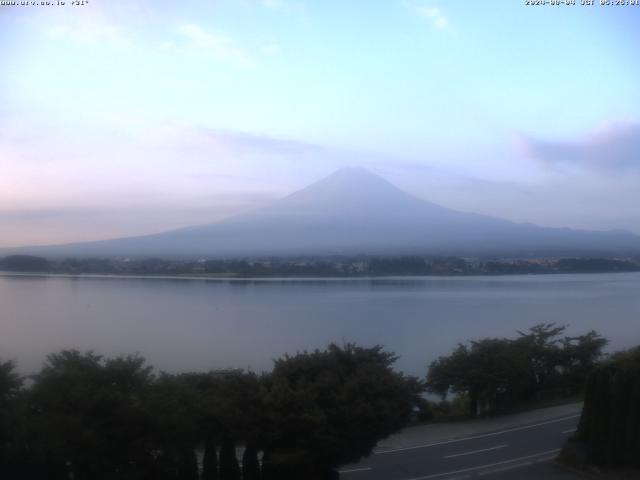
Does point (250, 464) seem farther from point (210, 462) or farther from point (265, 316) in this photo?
point (265, 316)

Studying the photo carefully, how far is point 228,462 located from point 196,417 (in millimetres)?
675

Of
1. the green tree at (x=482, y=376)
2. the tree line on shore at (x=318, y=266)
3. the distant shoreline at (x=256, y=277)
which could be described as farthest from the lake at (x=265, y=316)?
the green tree at (x=482, y=376)

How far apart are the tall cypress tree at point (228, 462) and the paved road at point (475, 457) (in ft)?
5.56

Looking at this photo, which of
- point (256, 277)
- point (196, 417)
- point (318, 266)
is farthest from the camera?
point (318, 266)

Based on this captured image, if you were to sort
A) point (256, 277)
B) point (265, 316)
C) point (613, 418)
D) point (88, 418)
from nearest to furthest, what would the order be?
1. point (88, 418)
2. point (613, 418)
3. point (265, 316)
4. point (256, 277)

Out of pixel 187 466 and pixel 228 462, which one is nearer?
pixel 187 466

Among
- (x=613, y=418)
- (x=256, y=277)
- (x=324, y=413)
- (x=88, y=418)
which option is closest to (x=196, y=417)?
(x=88, y=418)

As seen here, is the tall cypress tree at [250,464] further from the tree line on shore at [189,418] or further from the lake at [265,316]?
the lake at [265,316]

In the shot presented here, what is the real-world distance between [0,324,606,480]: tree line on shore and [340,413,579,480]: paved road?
92 cm

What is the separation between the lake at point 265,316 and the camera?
518 inches

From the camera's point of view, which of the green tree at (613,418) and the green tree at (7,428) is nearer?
the green tree at (7,428)

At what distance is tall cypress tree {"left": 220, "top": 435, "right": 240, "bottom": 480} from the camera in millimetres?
7059

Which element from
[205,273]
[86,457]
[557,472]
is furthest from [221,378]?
[205,273]

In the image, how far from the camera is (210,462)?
6.98 meters
